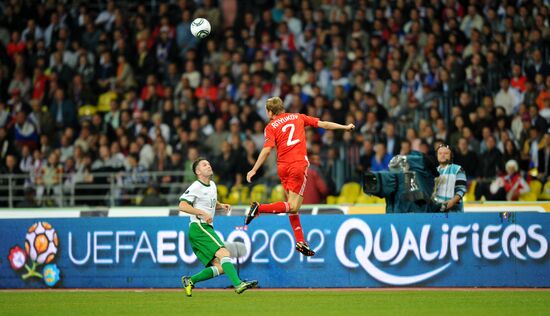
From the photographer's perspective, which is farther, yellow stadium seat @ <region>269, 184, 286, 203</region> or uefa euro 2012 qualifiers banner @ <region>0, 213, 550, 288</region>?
yellow stadium seat @ <region>269, 184, 286, 203</region>

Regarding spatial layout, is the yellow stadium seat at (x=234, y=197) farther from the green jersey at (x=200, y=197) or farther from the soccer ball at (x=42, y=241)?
the green jersey at (x=200, y=197)

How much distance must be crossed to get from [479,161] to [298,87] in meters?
5.05

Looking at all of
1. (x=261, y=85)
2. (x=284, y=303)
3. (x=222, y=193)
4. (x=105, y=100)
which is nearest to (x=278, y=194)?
(x=222, y=193)

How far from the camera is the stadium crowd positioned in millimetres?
20453

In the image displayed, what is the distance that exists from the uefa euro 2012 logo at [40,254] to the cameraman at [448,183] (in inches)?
250

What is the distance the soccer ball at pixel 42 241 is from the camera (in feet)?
58.1

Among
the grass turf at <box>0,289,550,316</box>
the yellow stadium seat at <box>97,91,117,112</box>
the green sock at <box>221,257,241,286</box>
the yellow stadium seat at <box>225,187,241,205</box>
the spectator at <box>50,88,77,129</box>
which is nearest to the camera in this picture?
the grass turf at <box>0,289,550,316</box>

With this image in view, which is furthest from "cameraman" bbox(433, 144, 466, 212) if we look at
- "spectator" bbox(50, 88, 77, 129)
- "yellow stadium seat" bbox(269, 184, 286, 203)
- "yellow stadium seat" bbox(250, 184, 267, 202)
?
"spectator" bbox(50, 88, 77, 129)

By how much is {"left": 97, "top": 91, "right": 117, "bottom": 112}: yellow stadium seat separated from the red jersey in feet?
37.6

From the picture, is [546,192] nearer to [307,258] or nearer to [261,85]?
[307,258]

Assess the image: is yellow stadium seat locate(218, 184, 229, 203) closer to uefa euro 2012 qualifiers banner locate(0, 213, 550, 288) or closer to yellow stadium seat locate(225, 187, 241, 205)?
yellow stadium seat locate(225, 187, 241, 205)

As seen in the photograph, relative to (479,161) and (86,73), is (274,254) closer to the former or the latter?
(479,161)

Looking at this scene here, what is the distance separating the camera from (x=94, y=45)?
26625mm

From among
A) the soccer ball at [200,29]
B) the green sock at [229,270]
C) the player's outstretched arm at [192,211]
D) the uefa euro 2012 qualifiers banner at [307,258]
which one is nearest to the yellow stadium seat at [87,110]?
the uefa euro 2012 qualifiers banner at [307,258]
